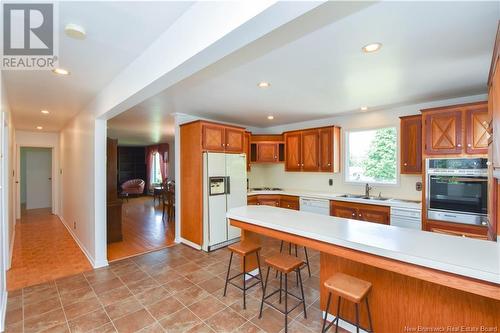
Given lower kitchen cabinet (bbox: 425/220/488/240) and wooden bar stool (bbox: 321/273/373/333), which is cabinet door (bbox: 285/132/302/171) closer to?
lower kitchen cabinet (bbox: 425/220/488/240)

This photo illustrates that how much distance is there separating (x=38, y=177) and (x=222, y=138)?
7639 mm

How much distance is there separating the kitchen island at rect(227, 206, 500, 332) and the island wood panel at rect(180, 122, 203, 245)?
2.09m

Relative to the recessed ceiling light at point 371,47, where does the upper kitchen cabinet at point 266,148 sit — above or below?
below

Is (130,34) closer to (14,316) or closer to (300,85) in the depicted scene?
(300,85)

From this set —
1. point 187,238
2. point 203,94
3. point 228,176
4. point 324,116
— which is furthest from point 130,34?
point 324,116

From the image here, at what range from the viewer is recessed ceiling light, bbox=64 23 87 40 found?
1.65 metres

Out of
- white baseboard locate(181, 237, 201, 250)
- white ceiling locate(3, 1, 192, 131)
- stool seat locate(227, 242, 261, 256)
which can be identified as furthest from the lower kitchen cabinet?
white ceiling locate(3, 1, 192, 131)

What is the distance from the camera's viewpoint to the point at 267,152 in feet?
17.8

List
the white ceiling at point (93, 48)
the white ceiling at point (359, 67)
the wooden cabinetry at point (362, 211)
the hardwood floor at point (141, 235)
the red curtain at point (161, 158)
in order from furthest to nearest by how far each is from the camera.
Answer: the red curtain at point (161, 158), the hardwood floor at point (141, 235), the wooden cabinetry at point (362, 211), the white ceiling at point (359, 67), the white ceiling at point (93, 48)

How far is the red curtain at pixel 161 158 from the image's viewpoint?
1032 cm

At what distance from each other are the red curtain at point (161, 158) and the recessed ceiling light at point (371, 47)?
28.7 ft

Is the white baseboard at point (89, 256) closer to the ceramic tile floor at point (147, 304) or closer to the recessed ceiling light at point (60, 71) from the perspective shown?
the ceramic tile floor at point (147, 304)

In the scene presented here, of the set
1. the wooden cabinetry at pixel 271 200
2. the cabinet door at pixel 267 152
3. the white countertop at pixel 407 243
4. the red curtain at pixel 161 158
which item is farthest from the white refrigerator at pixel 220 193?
the red curtain at pixel 161 158

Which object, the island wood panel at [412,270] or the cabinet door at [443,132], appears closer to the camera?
the island wood panel at [412,270]
